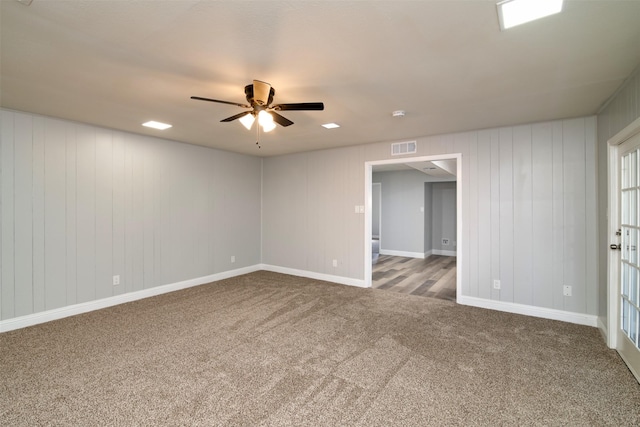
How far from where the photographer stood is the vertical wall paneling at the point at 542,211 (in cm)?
378

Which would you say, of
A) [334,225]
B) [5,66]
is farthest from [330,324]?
[5,66]

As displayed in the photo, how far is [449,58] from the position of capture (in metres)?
2.19

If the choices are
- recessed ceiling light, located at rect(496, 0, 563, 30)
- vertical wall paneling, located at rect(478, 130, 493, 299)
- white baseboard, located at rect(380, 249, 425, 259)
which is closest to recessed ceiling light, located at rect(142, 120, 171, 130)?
recessed ceiling light, located at rect(496, 0, 563, 30)

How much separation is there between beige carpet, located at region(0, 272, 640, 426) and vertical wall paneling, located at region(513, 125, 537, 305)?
1.42 ft

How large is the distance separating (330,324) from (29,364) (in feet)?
9.18

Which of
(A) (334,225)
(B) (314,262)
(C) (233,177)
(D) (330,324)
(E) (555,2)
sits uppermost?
(E) (555,2)

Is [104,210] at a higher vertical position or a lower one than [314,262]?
higher

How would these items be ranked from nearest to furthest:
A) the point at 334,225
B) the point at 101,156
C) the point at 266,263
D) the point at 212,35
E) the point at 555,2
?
the point at 555,2 → the point at 212,35 → the point at 101,156 → the point at 334,225 → the point at 266,263

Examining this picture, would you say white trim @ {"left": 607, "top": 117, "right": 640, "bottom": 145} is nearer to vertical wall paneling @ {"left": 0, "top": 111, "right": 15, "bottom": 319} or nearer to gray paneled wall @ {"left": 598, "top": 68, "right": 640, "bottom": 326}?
gray paneled wall @ {"left": 598, "top": 68, "right": 640, "bottom": 326}

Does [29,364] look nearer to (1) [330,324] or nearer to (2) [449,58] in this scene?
(1) [330,324]

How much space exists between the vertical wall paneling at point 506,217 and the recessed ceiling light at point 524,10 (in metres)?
2.63

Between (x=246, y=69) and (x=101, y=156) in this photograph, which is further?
(x=101, y=156)

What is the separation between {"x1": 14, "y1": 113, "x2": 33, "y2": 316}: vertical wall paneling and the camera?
3.45 meters

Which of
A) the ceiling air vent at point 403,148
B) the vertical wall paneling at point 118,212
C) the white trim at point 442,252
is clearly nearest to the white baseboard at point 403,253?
the white trim at point 442,252
